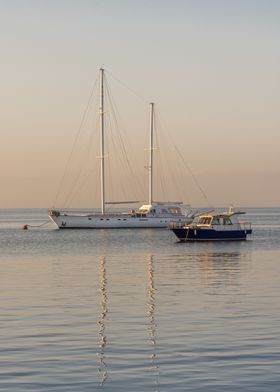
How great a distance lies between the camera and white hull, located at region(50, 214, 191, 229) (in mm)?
133500

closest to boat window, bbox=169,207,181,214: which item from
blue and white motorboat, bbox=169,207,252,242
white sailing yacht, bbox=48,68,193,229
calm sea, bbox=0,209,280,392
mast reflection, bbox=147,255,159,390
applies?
white sailing yacht, bbox=48,68,193,229

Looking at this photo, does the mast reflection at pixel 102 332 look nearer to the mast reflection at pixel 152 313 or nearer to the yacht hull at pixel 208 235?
the mast reflection at pixel 152 313

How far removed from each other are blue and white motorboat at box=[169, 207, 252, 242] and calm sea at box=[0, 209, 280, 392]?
31.9 meters

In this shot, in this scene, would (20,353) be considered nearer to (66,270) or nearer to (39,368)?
(39,368)

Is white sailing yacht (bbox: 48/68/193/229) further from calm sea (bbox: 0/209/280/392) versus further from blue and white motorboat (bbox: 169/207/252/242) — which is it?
calm sea (bbox: 0/209/280/392)

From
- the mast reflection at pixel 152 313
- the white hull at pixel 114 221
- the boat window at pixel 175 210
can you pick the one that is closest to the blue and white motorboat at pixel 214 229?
the mast reflection at pixel 152 313

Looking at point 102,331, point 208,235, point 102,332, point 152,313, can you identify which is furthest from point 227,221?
point 102,332

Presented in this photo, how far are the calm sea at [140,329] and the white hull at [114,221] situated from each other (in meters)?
77.6

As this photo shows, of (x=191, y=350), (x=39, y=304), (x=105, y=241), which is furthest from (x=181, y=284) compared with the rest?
(x=105, y=241)

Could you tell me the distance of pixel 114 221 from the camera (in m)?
134

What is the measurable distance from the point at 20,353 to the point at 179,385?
18.1 ft

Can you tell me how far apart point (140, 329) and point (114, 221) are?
4172 inches

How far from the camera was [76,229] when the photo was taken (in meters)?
141

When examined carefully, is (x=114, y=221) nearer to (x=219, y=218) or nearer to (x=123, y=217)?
(x=123, y=217)
